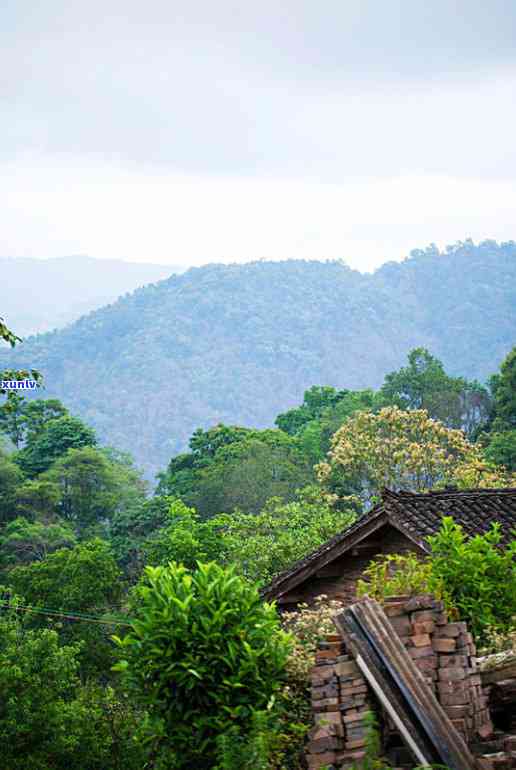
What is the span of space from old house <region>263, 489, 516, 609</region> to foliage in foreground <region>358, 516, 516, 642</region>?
13.3 ft

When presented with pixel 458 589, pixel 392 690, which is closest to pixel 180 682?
pixel 392 690

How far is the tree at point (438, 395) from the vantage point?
74312 mm

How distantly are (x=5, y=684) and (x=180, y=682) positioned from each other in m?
15.1

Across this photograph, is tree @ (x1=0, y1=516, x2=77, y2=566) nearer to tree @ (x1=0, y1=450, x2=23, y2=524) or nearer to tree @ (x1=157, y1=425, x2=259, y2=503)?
tree @ (x1=0, y1=450, x2=23, y2=524)

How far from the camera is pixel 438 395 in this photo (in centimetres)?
7519

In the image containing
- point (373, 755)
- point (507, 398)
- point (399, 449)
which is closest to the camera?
point (373, 755)

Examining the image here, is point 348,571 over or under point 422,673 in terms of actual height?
over

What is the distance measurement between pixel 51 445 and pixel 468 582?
192 feet

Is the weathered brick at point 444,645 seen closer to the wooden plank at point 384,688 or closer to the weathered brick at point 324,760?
the wooden plank at point 384,688

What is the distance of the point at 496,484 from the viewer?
35375mm

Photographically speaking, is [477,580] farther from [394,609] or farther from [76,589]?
[76,589]

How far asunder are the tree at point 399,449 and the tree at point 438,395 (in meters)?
32.3

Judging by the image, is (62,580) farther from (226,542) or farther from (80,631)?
(226,542)

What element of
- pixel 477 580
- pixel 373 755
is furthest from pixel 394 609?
pixel 477 580
